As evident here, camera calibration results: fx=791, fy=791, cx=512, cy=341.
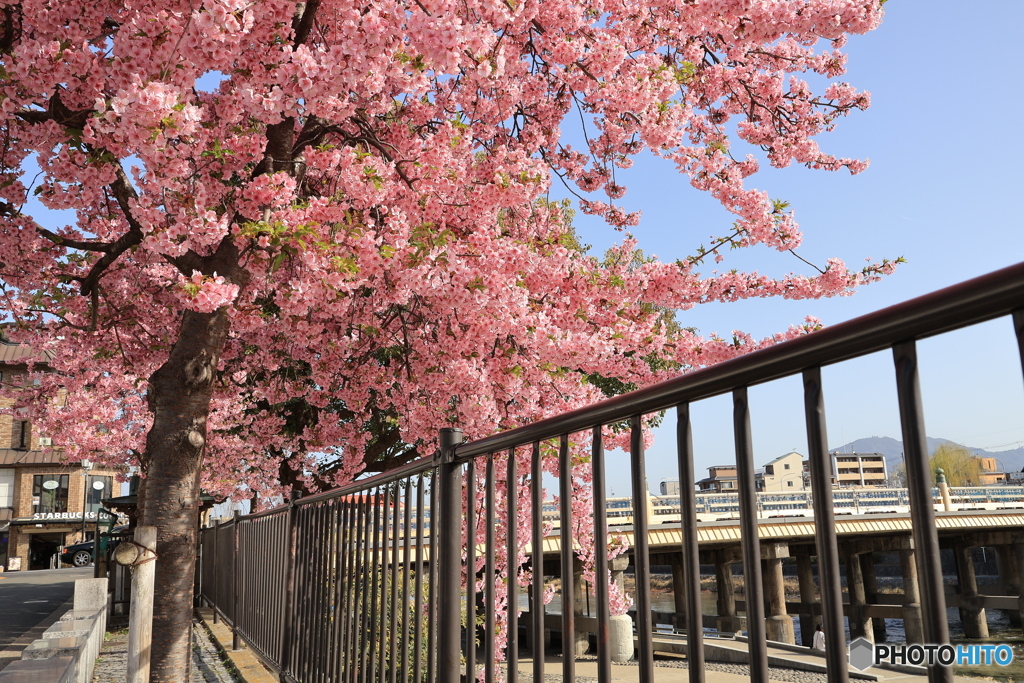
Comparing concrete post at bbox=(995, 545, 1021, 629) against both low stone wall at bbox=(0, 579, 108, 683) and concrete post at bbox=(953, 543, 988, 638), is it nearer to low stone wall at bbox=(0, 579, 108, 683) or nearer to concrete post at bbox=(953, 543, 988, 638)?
concrete post at bbox=(953, 543, 988, 638)

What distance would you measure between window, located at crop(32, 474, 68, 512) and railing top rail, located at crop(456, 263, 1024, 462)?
51.6 metres

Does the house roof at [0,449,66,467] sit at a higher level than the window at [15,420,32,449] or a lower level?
lower

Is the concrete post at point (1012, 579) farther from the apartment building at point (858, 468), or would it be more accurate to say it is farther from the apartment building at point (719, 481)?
the apartment building at point (719, 481)

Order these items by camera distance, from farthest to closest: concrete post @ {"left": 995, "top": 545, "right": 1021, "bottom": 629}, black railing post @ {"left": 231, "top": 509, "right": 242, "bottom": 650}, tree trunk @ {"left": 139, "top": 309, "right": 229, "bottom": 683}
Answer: black railing post @ {"left": 231, "top": 509, "right": 242, "bottom": 650} → tree trunk @ {"left": 139, "top": 309, "right": 229, "bottom": 683} → concrete post @ {"left": 995, "top": 545, "right": 1021, "bottom": 629}

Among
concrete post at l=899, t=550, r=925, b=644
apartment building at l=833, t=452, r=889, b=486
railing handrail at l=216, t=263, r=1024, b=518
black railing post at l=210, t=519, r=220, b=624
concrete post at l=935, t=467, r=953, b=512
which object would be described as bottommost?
black railing post at l=210, t=519, r=220, b=624

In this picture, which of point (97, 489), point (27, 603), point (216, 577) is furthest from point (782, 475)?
point (97, 489)

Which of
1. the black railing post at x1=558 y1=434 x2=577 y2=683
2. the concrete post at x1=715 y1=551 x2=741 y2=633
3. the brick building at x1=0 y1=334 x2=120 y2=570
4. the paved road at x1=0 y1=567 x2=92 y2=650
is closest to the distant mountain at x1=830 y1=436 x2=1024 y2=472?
the concrete post at x1=715 y1=551 x2=741 y2=633

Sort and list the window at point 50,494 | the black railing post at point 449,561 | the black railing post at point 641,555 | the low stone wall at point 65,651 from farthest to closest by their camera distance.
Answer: the window at point 50,494 → the low stone wall at point 65,651 → the black railing post at point 449,561 → the black railing post at point 641,555

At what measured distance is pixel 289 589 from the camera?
528cm

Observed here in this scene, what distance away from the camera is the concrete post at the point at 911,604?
98 centimetres

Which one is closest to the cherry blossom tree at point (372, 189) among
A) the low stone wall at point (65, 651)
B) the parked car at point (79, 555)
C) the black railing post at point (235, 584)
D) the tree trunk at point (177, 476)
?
the tree trunk at point (177, 476)

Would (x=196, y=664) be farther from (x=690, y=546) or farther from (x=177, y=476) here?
(x=690, y=546)

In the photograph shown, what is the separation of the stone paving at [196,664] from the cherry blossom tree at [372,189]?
3.96 feet

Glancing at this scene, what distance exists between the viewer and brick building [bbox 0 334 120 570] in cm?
4450
